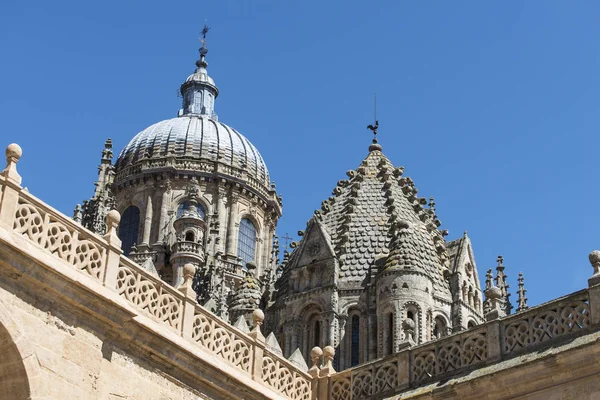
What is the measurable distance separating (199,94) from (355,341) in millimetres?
26723

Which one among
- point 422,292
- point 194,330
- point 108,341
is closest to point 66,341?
point 108,341

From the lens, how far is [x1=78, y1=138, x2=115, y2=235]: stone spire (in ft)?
146

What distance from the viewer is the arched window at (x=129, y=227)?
47125 millimetres

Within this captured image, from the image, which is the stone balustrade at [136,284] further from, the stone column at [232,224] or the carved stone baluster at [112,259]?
the stone column at [232,224]

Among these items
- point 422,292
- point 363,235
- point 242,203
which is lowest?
point 422,292

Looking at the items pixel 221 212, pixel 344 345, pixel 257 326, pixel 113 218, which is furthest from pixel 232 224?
pixel 113 218

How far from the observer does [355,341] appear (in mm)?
29641

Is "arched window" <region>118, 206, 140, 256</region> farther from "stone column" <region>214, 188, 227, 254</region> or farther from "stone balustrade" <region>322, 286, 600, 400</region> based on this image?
"stone balustrade" <region>322, 286, 600, 400</region>

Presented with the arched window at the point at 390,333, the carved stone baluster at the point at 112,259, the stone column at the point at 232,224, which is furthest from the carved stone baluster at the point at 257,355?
the stone column at the point at 232,224

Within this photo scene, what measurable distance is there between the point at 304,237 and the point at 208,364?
635 inches

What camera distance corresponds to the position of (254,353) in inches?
672

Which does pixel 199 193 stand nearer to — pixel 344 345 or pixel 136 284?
pixel 344 345

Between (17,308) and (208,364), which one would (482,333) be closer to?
(208,364)

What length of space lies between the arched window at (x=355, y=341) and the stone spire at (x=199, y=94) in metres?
24.7
